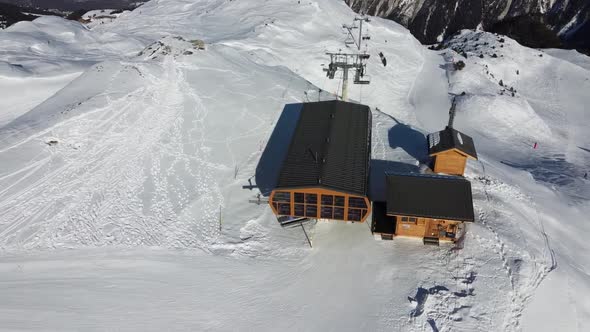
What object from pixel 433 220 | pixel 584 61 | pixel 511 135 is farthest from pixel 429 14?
pixel 433 220

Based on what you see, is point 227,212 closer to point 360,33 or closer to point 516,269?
point 516,269

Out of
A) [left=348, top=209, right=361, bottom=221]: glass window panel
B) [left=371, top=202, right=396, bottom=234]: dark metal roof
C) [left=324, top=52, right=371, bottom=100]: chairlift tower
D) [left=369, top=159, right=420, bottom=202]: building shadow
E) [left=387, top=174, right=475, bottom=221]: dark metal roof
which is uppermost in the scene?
[left=324, top=52, right=371, bottom=100]: chairlift tower

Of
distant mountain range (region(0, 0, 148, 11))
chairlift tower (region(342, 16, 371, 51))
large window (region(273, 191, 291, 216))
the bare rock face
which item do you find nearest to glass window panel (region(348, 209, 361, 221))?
large window (region(273, 191, 291, 216))

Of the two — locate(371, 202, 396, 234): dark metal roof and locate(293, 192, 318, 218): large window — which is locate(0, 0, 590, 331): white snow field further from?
locate(293, 192, 318, 218): large window

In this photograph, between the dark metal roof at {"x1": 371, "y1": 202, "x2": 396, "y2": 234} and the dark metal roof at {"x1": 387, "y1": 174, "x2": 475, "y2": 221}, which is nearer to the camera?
the dark metal roof at {"x1": 387, "y1": 174, "x2": 475, "y2": 221}

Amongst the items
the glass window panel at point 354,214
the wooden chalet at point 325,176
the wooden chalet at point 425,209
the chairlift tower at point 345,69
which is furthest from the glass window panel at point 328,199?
the chairlift tower at point 345,69
